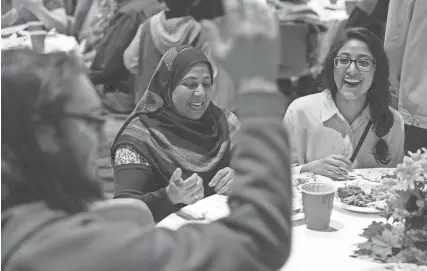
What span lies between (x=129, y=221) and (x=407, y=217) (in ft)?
2.38

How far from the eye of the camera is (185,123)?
2.37m

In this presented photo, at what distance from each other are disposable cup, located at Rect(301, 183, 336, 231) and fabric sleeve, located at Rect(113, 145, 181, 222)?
2.17 ft

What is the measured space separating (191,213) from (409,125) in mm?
1466

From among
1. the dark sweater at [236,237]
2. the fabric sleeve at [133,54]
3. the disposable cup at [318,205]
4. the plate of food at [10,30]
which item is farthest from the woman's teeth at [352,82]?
the plate of food at [10,30]

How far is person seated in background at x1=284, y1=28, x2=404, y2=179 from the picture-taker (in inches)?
95.7

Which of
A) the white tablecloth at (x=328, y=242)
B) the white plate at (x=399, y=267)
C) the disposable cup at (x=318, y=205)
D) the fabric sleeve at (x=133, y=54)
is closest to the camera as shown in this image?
the white plate at (x=399, y=267)

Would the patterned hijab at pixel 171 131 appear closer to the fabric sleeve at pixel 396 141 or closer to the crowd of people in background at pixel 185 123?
the crowd of people in background at pixel 185 123

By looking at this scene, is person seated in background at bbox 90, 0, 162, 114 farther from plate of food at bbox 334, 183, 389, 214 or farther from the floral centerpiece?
the floral centerpiece

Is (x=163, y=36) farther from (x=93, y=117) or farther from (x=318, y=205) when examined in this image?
(x=93, y=117)

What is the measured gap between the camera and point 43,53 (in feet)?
3.23

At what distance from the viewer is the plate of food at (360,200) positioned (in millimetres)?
1683

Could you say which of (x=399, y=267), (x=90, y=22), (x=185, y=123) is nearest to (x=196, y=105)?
(x=185, y=123)

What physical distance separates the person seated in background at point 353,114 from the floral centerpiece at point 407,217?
102cm

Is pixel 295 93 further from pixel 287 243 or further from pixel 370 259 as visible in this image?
pixel 287 243
